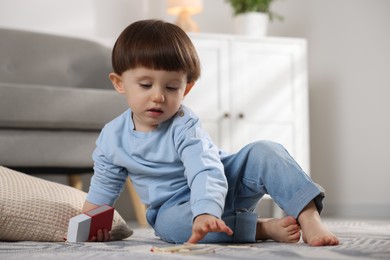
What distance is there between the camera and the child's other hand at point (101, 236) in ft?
3.59

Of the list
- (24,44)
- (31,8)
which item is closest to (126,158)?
(24,44)

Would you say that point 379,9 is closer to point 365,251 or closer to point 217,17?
point 217,17

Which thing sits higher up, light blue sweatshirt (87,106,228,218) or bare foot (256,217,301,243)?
light blue sweatshirt (87,106,228,218)

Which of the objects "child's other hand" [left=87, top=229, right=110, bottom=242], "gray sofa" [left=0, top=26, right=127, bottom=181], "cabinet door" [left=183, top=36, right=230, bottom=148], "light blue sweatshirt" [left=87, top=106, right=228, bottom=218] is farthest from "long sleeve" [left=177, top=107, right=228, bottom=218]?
"cabinet door" [left=183, top=36, right=230, bottom=148]

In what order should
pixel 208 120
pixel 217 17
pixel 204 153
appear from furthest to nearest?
pixel 217 17, pixel 208 120, pixel 204 153

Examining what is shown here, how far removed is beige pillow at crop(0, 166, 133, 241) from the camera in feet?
3.64

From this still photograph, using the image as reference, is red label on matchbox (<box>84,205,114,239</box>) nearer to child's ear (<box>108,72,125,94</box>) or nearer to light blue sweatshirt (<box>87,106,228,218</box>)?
light blue sweatshirt (<box>87,106,228,218</box>)

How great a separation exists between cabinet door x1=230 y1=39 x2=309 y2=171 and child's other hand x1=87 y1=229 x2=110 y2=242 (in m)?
1.66

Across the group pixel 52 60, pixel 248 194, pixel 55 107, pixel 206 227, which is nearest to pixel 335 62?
pixel 52 60

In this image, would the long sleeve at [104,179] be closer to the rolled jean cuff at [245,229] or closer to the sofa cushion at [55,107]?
the rolled jean cuff at [245,229]

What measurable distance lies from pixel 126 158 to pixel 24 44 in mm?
1616

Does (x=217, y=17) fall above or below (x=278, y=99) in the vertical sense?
above

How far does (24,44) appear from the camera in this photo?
2.53m

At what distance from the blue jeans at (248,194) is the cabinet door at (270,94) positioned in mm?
1641
